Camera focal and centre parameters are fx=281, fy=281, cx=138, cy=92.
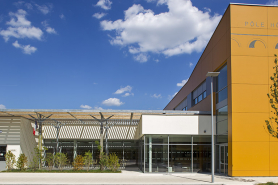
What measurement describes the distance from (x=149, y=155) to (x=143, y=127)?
227 cm

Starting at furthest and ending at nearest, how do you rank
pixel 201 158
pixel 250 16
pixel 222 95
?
pixel 201 158, pixel 222 95, pixel 250 16

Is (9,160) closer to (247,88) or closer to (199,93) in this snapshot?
(199,93)

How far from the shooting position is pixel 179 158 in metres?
21.8

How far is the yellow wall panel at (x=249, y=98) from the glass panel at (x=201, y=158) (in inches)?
176

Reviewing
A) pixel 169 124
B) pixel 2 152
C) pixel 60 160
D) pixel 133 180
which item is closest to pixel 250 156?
pixel 169 124

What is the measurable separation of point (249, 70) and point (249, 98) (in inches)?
77.1

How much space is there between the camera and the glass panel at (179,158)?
21.8m

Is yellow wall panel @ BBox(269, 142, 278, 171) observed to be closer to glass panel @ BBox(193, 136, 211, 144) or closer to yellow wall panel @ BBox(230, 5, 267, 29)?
glass panel @ BBox(193, 136, 211, 144)

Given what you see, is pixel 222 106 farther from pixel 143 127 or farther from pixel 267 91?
pixel 143 127

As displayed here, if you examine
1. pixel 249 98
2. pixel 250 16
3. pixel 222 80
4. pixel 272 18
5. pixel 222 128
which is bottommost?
pixel 222 128

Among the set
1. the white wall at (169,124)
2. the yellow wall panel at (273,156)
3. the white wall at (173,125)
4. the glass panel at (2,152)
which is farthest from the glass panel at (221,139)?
the glass panel at (2,152)

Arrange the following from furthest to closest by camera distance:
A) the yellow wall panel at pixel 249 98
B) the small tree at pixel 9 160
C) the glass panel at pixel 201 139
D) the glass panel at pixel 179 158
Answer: the small tree at pixel 9 160
the glass panel at pixel 201 139
the glass panel at pixel 179 158
the yellow wall panel at pixel 249 98

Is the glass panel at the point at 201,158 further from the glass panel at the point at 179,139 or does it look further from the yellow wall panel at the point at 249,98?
the yellow wall panel at the point at 249,98

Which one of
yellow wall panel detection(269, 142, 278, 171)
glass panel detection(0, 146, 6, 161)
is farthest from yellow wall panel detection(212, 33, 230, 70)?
glass panel detection(0, 146, 6, 161)
